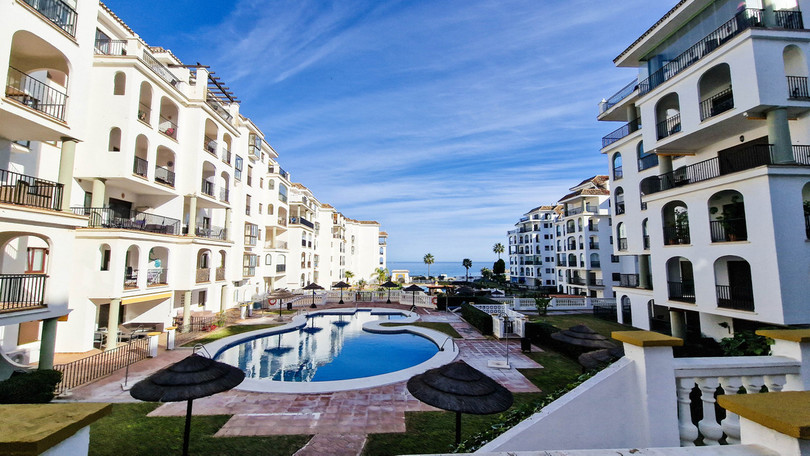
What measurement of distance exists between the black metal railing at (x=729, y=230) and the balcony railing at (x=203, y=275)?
29.5 m

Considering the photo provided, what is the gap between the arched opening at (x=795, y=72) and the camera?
14.3 meters

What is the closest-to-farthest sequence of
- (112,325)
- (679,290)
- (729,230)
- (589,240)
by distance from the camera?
(729,230) < (112,325) < (679,290) < (589,240)

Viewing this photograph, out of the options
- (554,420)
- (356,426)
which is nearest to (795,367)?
(554,420)

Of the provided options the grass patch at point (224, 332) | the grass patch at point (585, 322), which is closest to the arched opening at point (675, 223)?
the grass patch at point (585, 322)

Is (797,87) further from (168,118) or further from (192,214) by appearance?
(168,118)

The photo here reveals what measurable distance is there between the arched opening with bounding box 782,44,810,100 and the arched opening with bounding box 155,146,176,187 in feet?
103

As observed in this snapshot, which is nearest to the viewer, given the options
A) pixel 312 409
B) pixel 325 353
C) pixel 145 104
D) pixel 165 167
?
pixel 312 409

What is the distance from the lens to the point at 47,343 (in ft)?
40.5

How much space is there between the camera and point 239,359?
58.1 feet

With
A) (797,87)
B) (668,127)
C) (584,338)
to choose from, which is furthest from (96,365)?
(797,87)

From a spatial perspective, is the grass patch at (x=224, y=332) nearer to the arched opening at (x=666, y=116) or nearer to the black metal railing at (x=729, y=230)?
the black metal railing at (x=729, y=230)

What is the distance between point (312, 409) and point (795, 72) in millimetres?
23863

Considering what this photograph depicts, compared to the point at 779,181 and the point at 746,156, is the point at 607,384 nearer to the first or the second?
the point at 779,181

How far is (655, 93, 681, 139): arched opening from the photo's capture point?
18.8 metres
